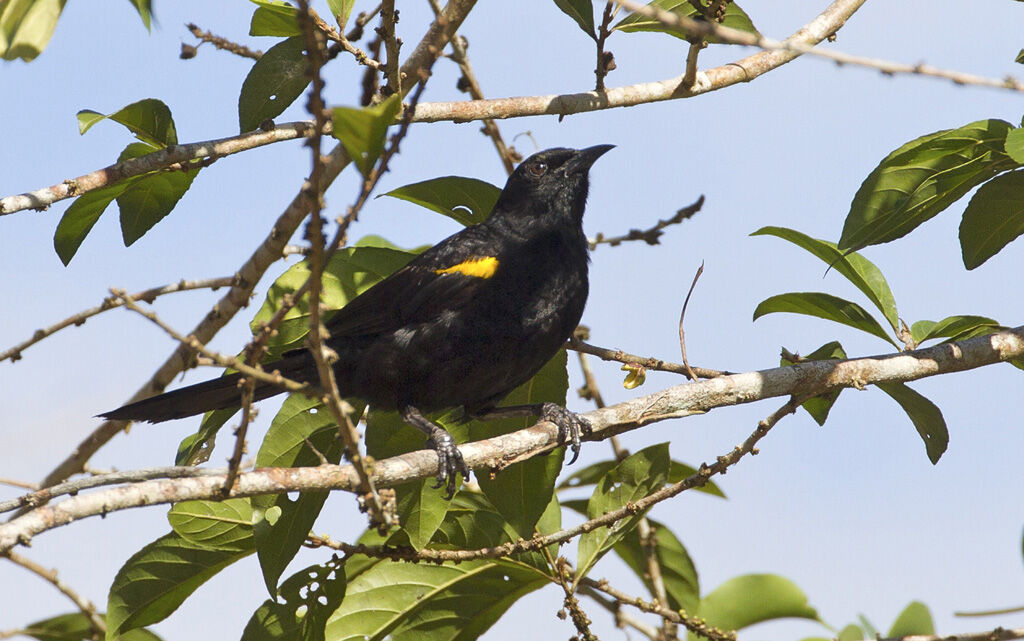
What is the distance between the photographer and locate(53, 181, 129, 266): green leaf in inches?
136

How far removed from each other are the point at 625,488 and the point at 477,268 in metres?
1.29

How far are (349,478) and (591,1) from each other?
2.02 metres

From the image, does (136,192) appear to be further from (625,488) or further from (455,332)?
(625,488)

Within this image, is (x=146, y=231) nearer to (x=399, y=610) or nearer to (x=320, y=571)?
(x=320, y=571)

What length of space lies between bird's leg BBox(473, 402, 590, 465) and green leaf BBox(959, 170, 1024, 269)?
158cm

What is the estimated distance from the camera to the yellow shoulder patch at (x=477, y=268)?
4.18m

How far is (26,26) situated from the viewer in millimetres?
1979

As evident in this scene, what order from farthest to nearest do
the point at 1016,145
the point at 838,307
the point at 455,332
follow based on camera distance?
the point at 455,332
the point at 838,307
the point at 1016,145

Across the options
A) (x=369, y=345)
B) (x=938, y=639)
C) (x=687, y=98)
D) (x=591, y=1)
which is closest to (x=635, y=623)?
(x=938, y=639)

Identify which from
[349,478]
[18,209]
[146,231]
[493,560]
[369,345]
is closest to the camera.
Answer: [349,478]

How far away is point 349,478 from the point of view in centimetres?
259

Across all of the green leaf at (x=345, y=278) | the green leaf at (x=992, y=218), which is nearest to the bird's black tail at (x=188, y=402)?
the green leaf at (x=345, y=278)

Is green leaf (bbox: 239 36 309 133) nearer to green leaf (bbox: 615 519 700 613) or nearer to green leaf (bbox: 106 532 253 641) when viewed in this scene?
green leaf (bbox: 106 532 253 641)

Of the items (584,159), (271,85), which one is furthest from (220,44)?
(584,159)
